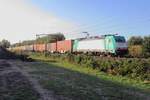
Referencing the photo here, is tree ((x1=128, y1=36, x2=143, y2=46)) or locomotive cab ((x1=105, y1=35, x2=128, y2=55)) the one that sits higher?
tree ((x1=128, y1=36, x2=143, y2=46))

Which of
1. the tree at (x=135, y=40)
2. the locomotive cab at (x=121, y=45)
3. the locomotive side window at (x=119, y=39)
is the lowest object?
the locomotive cab at (x=121, y=45)

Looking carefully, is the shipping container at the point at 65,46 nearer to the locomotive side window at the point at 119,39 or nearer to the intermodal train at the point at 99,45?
the intermodal train at the point at 99,45

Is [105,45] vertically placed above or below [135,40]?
below

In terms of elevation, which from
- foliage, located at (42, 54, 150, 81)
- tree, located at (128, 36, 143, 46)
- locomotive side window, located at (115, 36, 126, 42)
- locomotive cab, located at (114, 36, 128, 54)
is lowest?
foliage, located at (42, 54, 150, 81)

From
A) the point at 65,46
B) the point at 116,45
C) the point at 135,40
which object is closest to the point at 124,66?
the point at 116,45

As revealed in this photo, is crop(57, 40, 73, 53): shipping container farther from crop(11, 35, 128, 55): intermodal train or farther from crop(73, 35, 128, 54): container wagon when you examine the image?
crop(73, 35, 128, 54): container wagon

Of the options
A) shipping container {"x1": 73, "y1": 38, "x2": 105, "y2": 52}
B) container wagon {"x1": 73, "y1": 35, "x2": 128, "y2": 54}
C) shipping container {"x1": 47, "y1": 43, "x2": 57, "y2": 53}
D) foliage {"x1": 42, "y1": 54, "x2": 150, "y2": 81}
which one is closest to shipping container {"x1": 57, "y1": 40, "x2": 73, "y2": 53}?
shipping container {"x1": 73, "y1": 38, "x2": 105, "y2": 52}

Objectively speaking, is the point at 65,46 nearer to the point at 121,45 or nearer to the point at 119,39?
the point at 119,39

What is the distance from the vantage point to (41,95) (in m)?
15.6

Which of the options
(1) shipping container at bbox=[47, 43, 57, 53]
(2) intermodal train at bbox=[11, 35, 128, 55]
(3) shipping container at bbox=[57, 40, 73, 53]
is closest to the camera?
(2) intermodal train at bbox=[11, 35, 128, 55]

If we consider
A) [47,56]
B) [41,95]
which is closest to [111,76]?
[41,95]

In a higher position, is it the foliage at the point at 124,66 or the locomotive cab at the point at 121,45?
the locomotive cab at the point at 121,45

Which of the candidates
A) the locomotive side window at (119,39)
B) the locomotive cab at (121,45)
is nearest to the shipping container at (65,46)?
the locomotive side window at (119,39)

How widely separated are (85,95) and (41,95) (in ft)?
6.83
